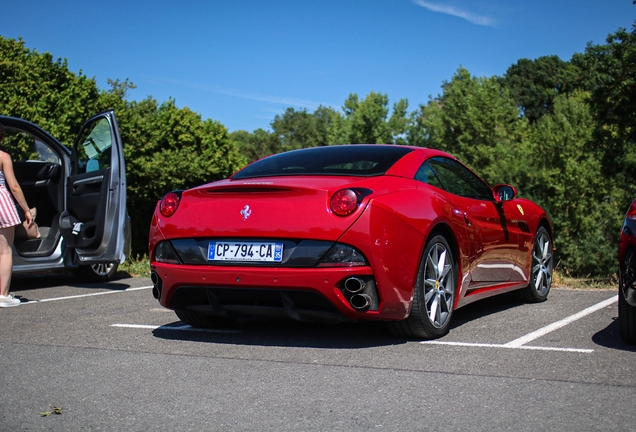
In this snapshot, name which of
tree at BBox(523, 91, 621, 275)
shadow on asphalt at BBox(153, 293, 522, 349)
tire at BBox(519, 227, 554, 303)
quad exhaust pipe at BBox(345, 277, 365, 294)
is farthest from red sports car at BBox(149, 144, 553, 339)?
tree at BBox(523, 91, 621, 275)

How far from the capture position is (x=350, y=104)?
3393 inches

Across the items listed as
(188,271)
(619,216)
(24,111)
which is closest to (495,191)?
(188,271)

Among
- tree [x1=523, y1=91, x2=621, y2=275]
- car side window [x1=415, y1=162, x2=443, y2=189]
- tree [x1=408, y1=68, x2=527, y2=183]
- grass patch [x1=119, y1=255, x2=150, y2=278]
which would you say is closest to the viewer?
car side window [x1=415, y1=162, x2=443, y2=189]

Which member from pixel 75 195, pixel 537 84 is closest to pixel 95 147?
pixel 75 195

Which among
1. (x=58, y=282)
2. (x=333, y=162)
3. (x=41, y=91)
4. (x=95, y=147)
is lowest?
(x=58, y=282)

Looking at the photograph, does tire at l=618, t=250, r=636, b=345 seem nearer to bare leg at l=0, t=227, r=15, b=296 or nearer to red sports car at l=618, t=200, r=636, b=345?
red sports car at l=618, t=200, r=636, b=345

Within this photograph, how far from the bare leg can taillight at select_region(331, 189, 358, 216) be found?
394 centimetres

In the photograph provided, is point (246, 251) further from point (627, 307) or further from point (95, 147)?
point (95, 147)

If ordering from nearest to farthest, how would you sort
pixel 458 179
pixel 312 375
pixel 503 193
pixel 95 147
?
pixel 312 375 < pixel 458 179 < pixel 503 193 < pixel 95 147

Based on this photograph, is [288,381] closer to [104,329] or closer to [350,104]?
[104,329]

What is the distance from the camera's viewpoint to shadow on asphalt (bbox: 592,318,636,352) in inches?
196

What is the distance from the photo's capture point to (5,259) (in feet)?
24.4

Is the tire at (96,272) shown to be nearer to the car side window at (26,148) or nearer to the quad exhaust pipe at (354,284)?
the car side window at (26,148)

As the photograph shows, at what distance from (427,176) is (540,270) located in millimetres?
2334
